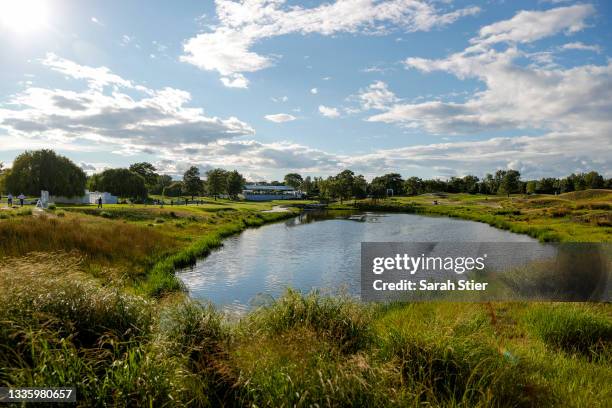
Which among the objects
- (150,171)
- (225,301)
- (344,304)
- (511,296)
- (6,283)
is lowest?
(225,301)

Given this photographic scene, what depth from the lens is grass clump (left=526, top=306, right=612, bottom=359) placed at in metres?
9.08

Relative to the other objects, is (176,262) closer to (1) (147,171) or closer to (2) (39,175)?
(2) (39,175)

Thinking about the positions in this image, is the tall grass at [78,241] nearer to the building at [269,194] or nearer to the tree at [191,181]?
the tree at [191,181]

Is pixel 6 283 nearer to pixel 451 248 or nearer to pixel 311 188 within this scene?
pixel 451 248

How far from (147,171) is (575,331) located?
138 meters

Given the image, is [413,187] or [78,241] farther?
[413,187]

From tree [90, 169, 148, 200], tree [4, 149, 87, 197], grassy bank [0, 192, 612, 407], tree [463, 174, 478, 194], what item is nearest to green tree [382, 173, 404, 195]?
tree [463, 174, 478, 194]

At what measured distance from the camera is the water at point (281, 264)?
62.0 ft

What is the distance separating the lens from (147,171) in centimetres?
13125

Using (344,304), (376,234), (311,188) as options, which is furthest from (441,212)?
(311,188)

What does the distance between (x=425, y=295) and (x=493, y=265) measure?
8733mm

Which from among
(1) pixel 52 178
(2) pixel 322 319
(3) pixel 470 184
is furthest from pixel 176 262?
(3) pixel 470 184

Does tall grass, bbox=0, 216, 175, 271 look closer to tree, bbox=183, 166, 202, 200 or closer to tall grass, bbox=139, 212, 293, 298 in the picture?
tall grass, bbox=139, 212, 293, 298

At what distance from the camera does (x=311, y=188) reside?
172625mm
